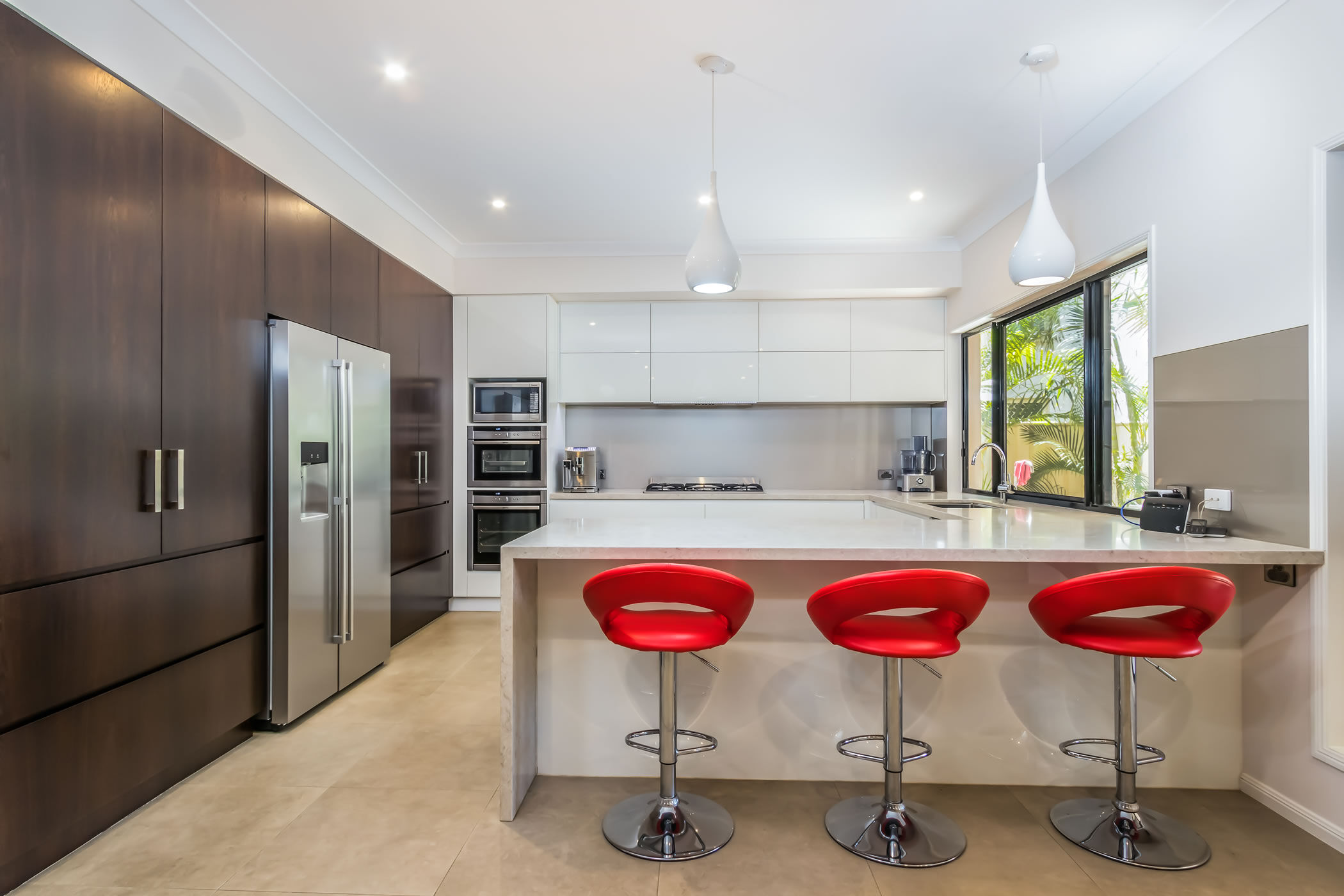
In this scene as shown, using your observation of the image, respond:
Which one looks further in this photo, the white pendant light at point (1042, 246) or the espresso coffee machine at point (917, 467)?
the espresso coffee machine at point (917, 467)

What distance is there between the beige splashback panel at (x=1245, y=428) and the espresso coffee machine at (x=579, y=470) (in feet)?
11.3

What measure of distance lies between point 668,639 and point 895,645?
2.01ft

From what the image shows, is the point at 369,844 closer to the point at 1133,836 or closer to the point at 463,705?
the point at 463,705

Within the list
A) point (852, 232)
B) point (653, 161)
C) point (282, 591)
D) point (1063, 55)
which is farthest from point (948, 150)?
point (282, 591)

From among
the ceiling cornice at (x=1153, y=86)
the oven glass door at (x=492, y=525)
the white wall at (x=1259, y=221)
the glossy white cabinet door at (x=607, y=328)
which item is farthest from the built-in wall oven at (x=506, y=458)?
the white wall at (x=1259, y=221)

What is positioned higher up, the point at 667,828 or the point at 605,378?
the point at 605,378

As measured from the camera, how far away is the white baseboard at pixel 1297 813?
189 cm

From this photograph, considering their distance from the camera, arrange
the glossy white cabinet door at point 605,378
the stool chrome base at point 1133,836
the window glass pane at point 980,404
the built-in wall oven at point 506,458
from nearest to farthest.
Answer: the stool chrome base at point 1133,836 < the window glass pane at point 980,404 < the built-in wall oven at point 506,458 < the glossy white cabinet door at point 605,378

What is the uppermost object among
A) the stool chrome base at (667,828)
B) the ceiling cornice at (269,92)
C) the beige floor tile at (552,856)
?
the ceiling cornice at (269,92)

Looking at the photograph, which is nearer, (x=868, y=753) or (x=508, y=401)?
(x=868, y=753)

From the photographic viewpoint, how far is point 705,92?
2662 mm

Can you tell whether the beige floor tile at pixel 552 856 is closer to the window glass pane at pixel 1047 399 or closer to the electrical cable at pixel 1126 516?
the electrical cable at pixel 1126 516

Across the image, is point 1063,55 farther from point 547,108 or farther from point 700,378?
point 700,378

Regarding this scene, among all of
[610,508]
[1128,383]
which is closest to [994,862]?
[1128,383]
